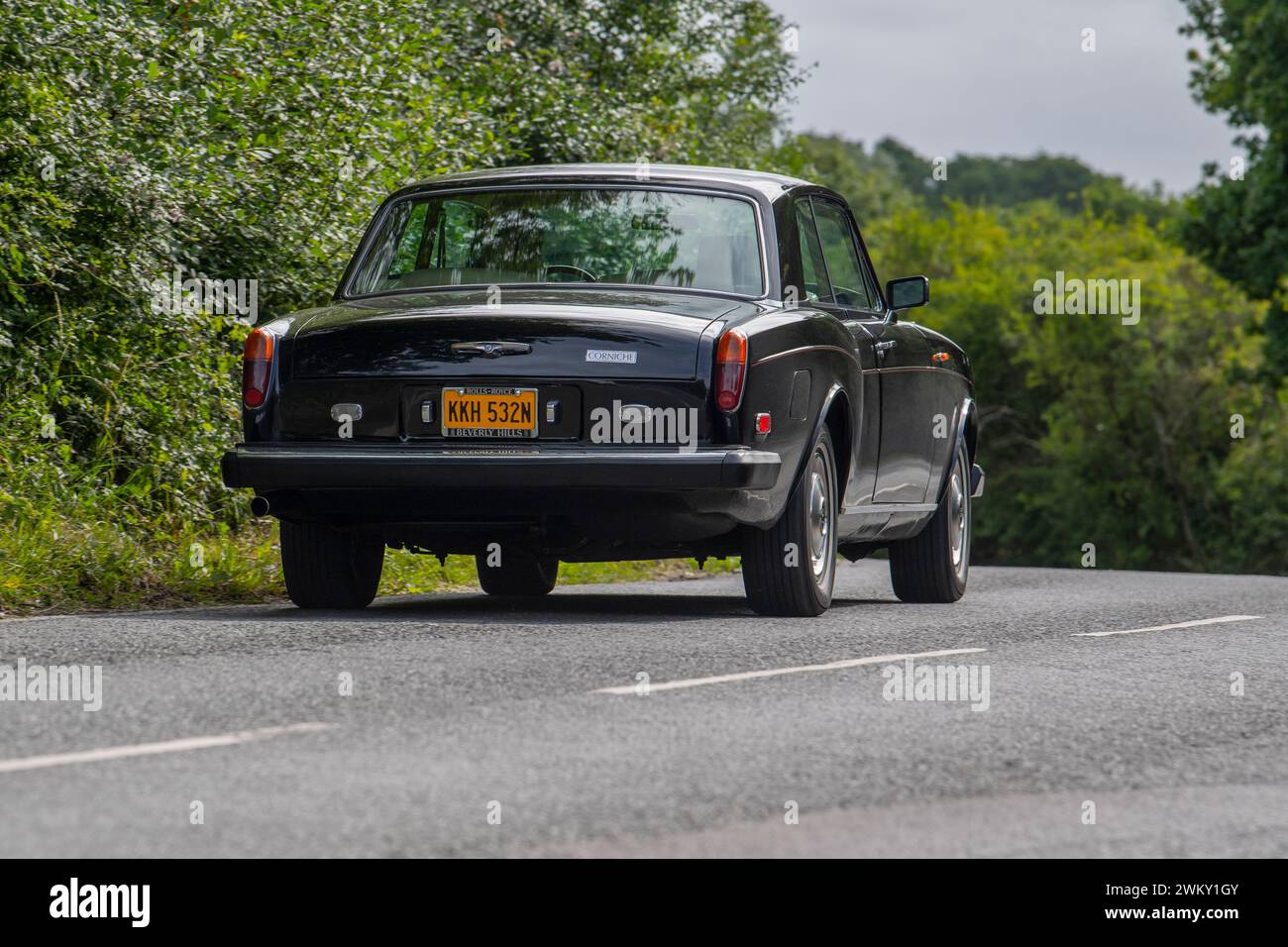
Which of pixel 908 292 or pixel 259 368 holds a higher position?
pixel 908 292

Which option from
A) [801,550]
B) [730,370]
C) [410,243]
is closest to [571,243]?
[410,243]

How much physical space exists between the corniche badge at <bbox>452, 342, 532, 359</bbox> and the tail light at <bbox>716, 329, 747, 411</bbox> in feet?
2.54

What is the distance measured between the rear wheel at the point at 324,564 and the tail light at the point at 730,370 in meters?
1.97

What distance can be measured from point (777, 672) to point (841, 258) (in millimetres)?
3507

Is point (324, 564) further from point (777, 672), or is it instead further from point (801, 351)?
point (777, 672)

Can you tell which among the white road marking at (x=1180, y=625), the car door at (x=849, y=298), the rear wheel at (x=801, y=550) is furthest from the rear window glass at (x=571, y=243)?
the white road marking at (x=1180, y=625)

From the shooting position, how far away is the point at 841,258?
10039mm

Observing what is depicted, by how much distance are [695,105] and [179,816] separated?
17477 millimetres

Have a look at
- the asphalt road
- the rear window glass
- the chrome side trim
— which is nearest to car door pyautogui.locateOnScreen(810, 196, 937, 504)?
the chrome side trim

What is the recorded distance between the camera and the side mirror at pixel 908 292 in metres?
10.4

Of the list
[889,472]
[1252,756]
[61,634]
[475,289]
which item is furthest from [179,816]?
[889,472]

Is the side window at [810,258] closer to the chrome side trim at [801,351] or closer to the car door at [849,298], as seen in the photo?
the car door at [849,298]

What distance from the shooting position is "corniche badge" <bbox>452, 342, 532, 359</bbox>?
829cm
